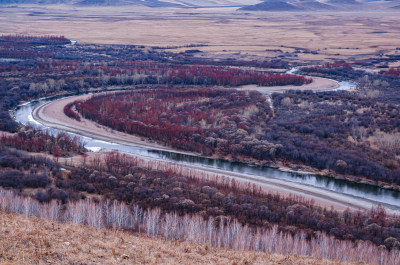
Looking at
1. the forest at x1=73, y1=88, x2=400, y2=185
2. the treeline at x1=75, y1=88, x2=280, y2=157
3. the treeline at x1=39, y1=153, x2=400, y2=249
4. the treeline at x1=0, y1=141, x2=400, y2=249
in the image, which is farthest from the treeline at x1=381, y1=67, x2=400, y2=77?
the treeline at x1=0, y1=141, x2=400, y2=249

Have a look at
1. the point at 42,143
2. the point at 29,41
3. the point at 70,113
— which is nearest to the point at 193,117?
the point at 70,113

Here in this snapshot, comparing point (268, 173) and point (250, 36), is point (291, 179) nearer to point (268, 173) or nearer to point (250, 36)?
point (268, 173)

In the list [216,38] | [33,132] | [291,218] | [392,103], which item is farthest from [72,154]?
[216,38]

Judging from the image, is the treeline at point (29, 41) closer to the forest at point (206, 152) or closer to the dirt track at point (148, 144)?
the forest at point (206, 152)

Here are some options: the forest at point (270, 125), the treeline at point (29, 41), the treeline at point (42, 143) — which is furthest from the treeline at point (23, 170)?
the treeline at point (29, 41)

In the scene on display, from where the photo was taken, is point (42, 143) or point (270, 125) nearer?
point (42, 143)

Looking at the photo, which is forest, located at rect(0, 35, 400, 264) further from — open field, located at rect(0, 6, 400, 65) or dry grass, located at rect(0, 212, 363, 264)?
open field, located at rect(0, 6, 400, 65)
